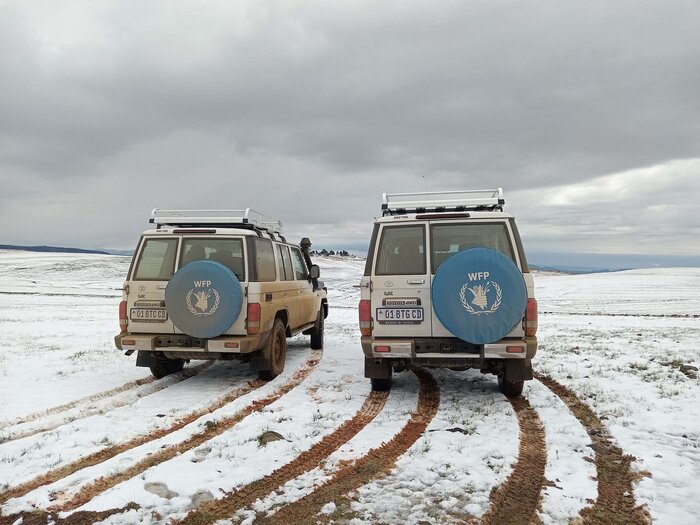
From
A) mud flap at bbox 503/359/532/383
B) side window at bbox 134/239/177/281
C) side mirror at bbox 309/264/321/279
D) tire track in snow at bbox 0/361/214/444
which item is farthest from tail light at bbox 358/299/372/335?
side mirror at bbox 309/264/321/279

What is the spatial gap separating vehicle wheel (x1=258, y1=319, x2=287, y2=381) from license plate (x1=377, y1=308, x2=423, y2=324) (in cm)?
219

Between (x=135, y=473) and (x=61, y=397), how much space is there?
331cm

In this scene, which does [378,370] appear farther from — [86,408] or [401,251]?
[86,408]

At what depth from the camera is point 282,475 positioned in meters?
4.14

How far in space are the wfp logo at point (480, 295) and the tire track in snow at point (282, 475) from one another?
5.84ft

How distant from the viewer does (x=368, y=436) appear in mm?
5102

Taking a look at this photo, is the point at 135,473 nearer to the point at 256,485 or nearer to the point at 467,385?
the point at 256,485

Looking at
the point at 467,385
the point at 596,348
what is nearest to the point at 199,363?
the point at 467,385

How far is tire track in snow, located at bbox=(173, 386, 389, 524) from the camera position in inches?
137

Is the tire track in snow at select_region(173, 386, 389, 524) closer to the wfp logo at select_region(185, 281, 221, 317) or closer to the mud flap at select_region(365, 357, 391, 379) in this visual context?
the mud flap at select_region(365, 357, 391, 379)

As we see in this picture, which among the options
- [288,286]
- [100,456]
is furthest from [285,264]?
[100,456]

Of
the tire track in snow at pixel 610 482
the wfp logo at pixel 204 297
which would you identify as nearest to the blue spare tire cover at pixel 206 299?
the wfp logo at pixel 204 297

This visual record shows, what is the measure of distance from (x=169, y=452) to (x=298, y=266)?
5783 mm

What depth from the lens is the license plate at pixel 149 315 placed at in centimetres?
718
